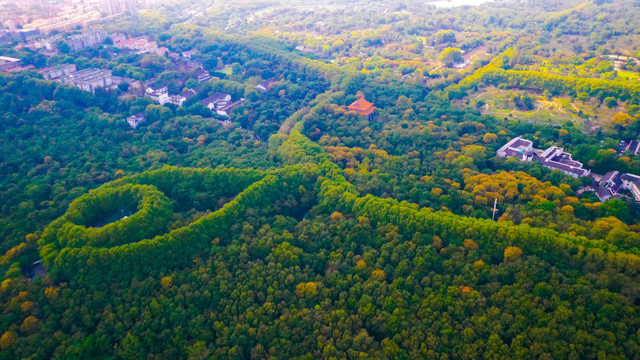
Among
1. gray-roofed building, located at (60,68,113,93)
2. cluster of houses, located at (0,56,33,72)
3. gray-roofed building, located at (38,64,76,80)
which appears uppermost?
cluster of houses, located at (0,56,33,72)

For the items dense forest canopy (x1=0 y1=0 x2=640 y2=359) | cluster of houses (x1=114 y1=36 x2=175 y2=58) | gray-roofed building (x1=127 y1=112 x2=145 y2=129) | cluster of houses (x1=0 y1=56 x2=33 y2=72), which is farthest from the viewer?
cluster of houses (x1=114 y1=36 x2=175 y2=58)

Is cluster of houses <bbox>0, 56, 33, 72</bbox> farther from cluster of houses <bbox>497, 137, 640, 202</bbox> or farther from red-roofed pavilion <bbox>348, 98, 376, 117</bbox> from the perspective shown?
cluster of houses <bbox>497, 137, 640, 202</bbox>

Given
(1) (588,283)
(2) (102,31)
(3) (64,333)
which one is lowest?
(3) (64,333)

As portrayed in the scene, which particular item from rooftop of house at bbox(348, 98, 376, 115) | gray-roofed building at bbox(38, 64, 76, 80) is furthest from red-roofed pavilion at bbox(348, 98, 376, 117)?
gray-roofed building at bbox(38, 64, 76, 80)

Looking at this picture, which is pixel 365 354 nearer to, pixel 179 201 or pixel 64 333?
pixel 64 333

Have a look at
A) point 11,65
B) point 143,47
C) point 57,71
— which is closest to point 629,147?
point 57,71

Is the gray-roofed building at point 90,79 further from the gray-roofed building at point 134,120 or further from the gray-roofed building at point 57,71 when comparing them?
the gray-roofed building at point 134,120

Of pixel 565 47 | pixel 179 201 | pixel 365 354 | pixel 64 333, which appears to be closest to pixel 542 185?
pixel 365 354
